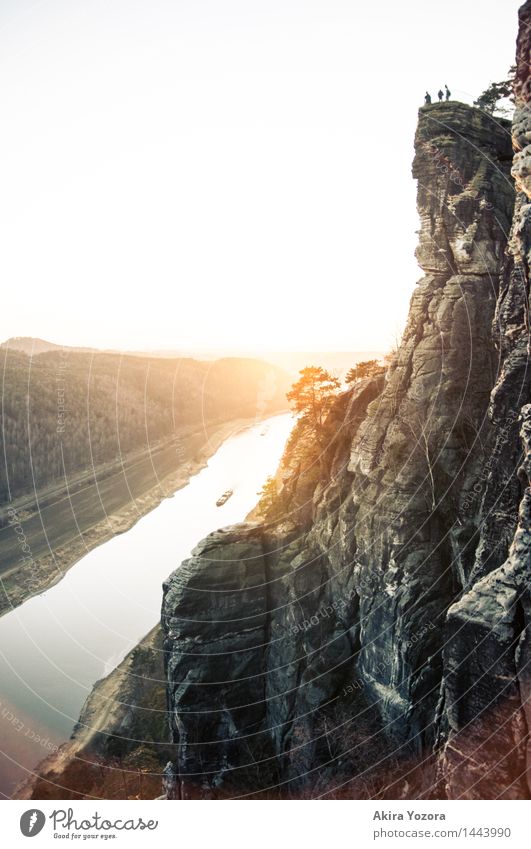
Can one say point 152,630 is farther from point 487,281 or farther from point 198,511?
point 487,281

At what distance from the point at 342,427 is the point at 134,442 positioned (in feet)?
176

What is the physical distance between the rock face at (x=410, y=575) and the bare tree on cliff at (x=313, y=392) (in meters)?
1.07

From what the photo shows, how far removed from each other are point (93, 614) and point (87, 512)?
Result: 60.0 feet

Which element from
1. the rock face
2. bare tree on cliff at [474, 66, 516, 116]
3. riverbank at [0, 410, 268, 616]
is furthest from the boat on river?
bare tree on cliff at [474, 66, 516, 116]

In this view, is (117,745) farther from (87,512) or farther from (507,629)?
(87,512)

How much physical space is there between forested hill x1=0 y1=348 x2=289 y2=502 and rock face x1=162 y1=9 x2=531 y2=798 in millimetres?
44948

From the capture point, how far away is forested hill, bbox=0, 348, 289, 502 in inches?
2630

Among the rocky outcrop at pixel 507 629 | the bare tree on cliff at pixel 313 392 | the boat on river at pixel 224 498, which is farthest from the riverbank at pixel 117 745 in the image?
the rocky outcrop at pixel 507 629

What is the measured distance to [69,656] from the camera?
115 ft

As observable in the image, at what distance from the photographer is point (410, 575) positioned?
16.9 m

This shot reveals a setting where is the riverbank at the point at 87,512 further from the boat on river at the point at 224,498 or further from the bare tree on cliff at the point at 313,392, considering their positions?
the bare tree on cliff at the point at 313,392

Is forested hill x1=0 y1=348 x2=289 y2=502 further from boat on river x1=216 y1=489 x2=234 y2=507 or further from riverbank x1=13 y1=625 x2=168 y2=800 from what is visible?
riverbank x1=13 y1=625 x2=168 y2=800

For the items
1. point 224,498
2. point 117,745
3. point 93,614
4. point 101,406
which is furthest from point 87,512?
point 117,745

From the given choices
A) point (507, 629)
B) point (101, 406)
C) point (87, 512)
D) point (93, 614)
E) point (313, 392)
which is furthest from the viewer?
point (101, 406)
